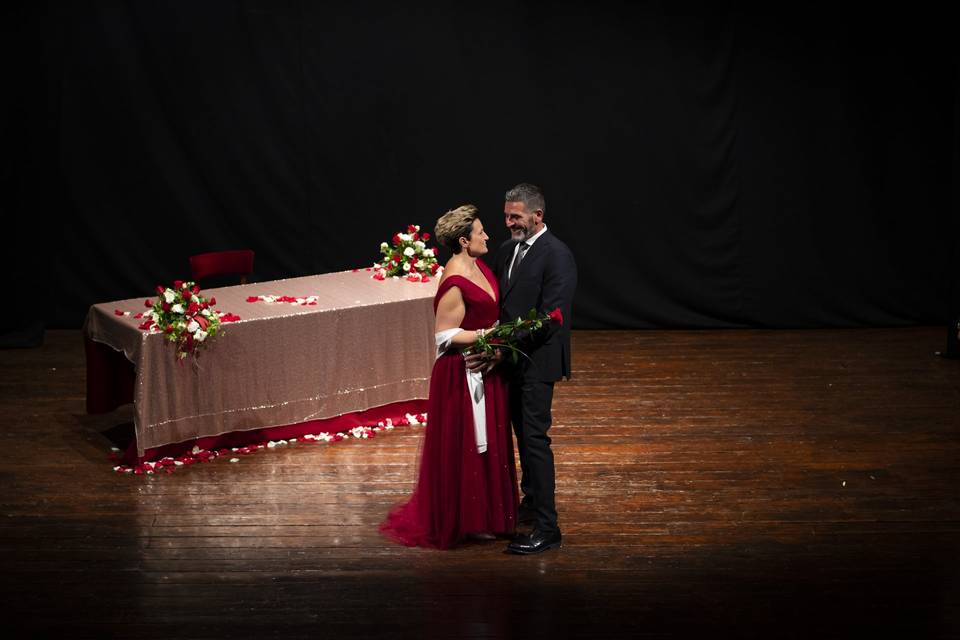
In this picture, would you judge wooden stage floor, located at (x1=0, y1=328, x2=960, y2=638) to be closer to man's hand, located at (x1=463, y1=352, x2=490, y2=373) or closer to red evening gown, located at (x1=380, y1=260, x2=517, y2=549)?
red evening gown, located at (x1=380, y1=260, x2=517, y2=549)

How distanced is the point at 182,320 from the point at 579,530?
2.39 m

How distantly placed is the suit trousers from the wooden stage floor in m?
0.20

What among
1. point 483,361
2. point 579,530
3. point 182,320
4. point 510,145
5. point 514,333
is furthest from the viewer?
point 510,145

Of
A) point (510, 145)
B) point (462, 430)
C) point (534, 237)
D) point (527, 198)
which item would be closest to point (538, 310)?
point (534, 237)

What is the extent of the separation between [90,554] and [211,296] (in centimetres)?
217

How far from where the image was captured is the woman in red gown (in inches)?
209

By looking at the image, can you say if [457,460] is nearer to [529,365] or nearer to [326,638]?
[529,365]

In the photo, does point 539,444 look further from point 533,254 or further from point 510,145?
point 510,145

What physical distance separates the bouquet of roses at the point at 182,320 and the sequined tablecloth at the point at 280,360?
59mm

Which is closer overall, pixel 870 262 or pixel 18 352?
pixel 18 352

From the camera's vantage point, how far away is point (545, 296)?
5.23m

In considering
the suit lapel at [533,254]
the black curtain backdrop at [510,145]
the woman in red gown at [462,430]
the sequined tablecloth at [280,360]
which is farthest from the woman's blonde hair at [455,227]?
the black curtain backdrop at [510,145]

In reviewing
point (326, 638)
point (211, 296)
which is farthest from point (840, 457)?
A: point (211, 296)

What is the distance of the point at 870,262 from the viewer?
948 cm
